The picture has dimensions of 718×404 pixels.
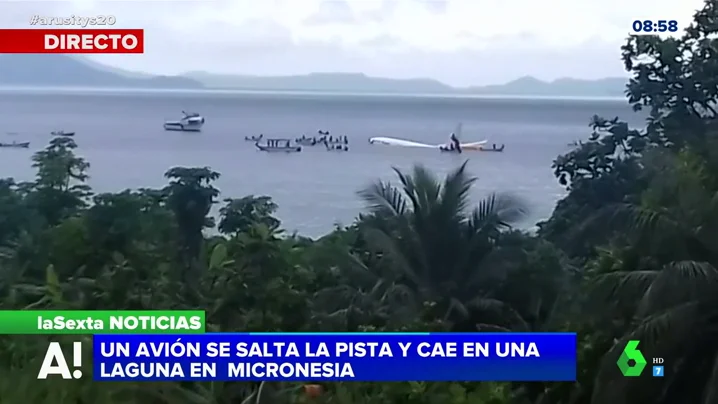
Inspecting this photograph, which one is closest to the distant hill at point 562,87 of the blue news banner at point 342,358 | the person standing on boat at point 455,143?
the person standing on boat at point 455,143

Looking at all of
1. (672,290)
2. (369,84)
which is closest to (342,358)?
(369,84)

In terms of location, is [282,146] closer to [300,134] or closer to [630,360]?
[300,134]

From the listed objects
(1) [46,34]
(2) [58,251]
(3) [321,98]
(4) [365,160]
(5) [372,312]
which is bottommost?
(5) [372,312]

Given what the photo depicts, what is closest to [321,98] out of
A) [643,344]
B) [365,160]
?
[365,160]

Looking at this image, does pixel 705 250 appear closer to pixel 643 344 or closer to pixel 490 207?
pixel 643 344

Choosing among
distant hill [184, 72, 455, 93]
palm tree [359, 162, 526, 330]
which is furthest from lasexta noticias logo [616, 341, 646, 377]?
distant hill [184, 72, 455, 93]

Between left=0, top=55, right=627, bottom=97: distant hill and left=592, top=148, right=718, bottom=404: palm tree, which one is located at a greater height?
left=0, top=55, right=627, bottom=97: distant hill

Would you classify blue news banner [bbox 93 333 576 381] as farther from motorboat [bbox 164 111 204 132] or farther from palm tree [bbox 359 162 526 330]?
motorboat [bbox 164 111 204 132]
